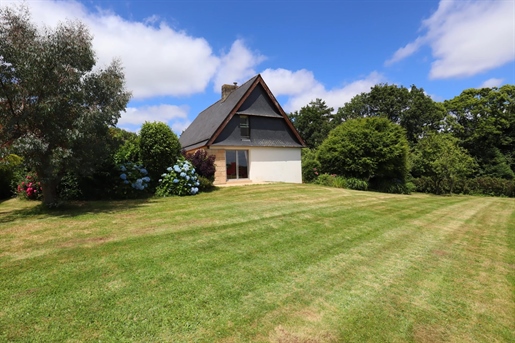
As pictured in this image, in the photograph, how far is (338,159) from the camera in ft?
69.9

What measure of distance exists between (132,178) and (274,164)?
993 centimetres

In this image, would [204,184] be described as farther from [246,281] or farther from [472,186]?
[472,186]

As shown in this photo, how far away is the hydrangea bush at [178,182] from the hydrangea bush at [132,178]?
2.24ft

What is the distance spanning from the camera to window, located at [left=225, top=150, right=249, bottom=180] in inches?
683

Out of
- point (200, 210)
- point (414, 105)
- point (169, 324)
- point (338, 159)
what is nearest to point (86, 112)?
point (200, 210)

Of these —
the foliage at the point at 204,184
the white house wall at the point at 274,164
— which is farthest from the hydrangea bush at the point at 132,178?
the white house wall at the point at 274,164

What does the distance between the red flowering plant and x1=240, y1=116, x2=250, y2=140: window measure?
11.0 m

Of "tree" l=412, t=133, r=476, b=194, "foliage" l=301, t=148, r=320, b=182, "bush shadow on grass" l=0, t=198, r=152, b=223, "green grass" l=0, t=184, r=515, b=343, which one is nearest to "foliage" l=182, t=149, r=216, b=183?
"bush shadow on grass" l=0, t=198, r=152, b=223

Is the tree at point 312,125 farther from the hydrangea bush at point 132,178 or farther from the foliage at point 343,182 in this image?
the hydrangea bush at point 132,178

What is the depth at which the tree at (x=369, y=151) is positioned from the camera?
2020cm

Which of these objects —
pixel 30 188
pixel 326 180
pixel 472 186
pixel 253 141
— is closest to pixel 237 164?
pixel 253 141

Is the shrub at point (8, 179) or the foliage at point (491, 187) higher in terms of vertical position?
the shrub at point (8, 179)

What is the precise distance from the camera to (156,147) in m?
12.0

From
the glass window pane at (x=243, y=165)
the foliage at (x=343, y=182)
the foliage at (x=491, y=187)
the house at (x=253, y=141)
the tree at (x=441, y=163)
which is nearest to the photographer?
the house at (x=253, y=141)
